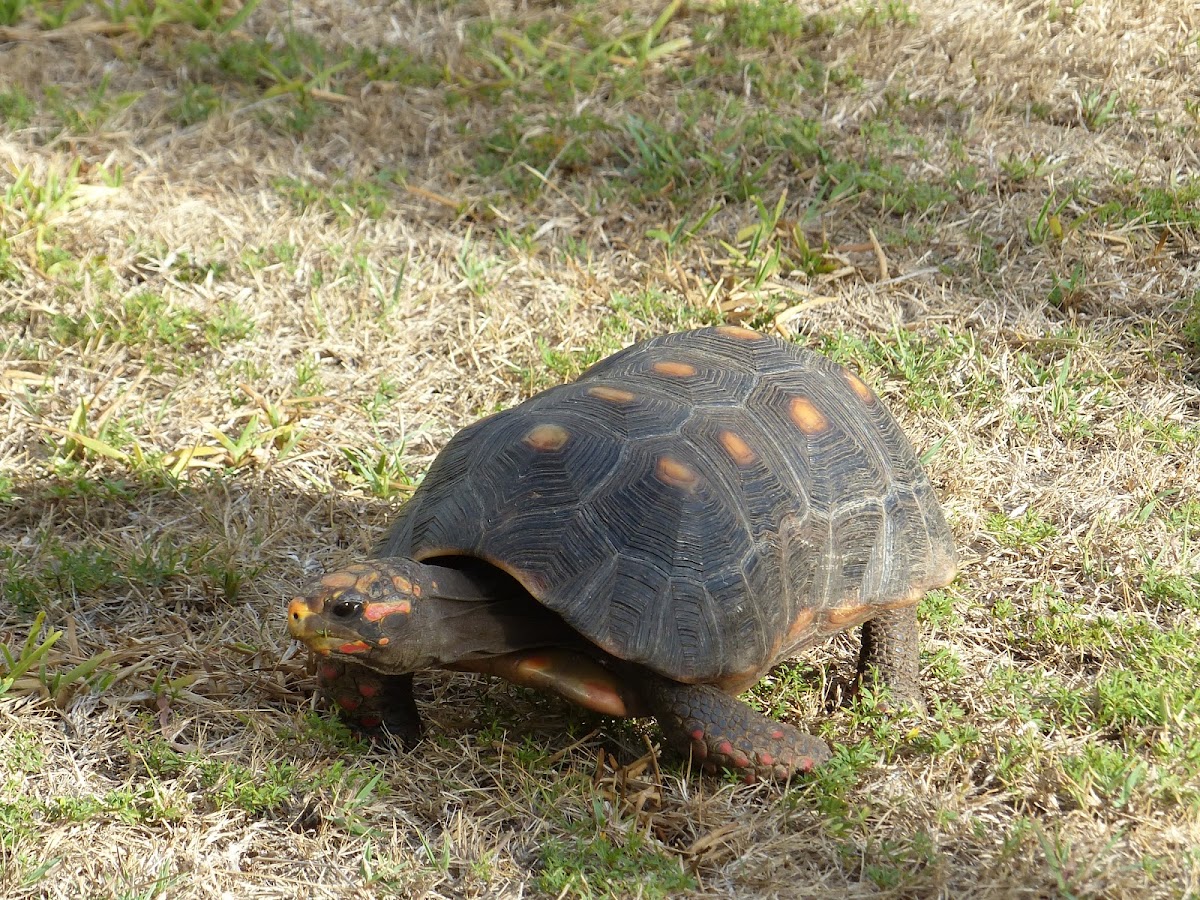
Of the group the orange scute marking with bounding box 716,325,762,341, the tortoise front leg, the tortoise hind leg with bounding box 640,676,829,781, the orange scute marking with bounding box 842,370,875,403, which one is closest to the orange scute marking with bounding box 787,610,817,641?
the tortoise hind leg with bounding box 640,676,829,781

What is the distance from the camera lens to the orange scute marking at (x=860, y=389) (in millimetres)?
3326

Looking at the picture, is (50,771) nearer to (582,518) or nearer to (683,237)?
(582,518)

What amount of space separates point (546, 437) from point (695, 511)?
0.38 meters

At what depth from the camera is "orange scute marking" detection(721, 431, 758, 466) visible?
291cm

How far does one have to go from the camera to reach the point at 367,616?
261 cm

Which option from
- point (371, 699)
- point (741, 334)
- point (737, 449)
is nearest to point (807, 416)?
point (737, 449)

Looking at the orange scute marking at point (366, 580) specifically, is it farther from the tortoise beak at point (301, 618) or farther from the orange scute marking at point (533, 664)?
the orange scute marking at point (533, 664)

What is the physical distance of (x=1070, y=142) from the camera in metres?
5.19

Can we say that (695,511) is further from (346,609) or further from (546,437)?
(346,609)

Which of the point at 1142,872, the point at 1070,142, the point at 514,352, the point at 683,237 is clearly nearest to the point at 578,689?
the point at 1142,872

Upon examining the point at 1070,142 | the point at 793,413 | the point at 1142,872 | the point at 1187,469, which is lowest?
the point at 1142,872

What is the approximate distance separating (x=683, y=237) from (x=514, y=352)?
2.95 ft

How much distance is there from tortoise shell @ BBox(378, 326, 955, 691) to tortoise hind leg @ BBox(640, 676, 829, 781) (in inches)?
2.6

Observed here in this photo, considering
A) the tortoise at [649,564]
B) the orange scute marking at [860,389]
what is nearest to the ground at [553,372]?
the tortoise at [649,564]
